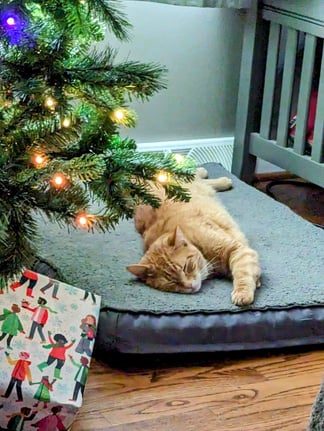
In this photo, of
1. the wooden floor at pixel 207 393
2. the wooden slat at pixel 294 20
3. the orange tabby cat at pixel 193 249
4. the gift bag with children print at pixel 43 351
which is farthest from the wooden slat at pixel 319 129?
the gift bag with children print at pixel 43 351

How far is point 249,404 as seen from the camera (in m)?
1.76

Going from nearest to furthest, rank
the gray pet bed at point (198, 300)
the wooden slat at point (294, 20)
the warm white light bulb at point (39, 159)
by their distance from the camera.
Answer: the warm white light bulb at point (39, 159), the gray pet bed at point (198, 300), the wooden slat at point (294, 20)

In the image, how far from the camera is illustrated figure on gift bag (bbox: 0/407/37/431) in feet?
5.13

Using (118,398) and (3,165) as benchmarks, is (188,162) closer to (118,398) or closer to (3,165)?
(3,165)

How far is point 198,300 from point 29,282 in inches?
18.5

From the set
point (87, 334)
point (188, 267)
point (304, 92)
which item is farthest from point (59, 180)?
point (304, 92)

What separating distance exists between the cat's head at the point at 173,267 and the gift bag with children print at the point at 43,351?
29cm

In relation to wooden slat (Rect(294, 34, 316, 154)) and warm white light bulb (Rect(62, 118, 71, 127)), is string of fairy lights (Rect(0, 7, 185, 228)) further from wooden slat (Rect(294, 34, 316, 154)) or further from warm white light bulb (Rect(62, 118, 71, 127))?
wooden slat (Rect(294, 34, 316, 154))

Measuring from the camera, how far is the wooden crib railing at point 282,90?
264 cm

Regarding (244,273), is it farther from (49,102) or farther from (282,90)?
(282,90)

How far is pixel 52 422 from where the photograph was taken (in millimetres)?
1582

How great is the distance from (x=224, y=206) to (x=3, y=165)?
112cm

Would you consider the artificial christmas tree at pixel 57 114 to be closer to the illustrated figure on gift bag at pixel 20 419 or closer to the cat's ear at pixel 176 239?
the illustrated figure on gift bag at pixel 20 419

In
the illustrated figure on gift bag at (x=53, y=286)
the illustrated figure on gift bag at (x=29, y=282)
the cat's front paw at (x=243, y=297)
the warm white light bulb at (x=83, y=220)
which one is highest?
the warm white light bulb at (x=83, y=220)
